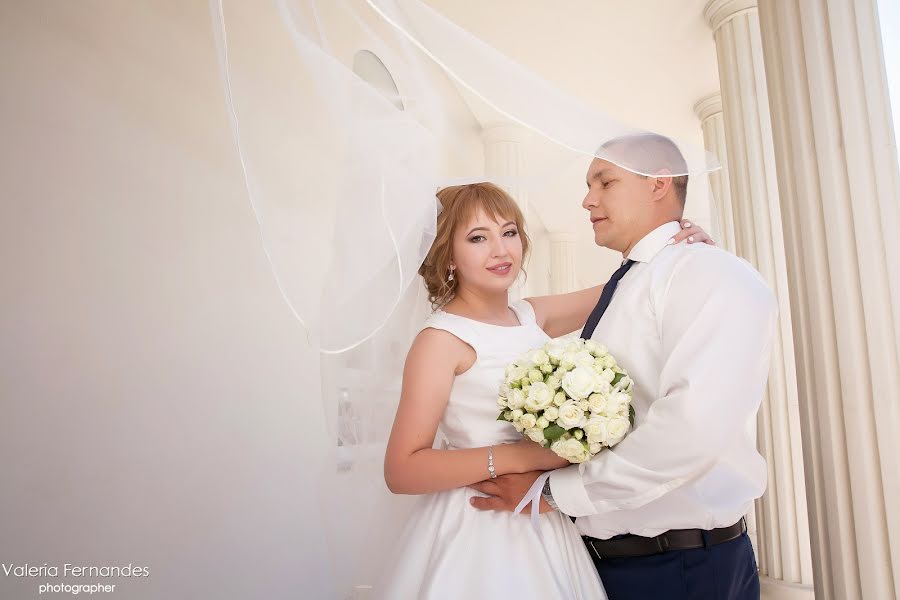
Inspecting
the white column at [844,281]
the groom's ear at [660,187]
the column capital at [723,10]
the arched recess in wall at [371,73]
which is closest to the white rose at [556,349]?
the groom's ear at [660,187]

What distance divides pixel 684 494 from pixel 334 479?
126 centimetres

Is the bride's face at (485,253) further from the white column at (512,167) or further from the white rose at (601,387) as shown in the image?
the white rose at (601,387)

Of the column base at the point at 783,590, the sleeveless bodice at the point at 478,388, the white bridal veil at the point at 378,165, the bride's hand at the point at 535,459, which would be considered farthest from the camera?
the column base at the point at 783,590

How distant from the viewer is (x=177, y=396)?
339 cm

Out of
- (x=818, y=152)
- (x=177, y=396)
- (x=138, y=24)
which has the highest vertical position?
(x=138, y=24)

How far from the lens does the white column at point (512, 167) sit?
1.85 meters

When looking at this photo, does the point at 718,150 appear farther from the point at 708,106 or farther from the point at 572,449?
the point at 572,449

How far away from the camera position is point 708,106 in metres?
8.25

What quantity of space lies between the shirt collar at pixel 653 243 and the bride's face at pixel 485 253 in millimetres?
495

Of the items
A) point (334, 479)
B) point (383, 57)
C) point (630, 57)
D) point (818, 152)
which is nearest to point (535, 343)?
point (334, 479)

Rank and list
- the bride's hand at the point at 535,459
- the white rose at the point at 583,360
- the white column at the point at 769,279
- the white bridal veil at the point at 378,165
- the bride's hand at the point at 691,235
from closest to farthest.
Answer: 1. the white bridal veil at the point at 378,165
2. the white rose at the point at 583,360
3. the bride's hand at the point at 535,459
4. the bride's hand at the point at 691,235
5. the white column at the point at 769,279

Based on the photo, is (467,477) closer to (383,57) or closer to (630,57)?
(383,57)

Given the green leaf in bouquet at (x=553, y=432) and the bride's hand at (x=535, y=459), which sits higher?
the green leaf in bouquet at (x=553, y=432)

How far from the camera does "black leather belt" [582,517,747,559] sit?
196cm
